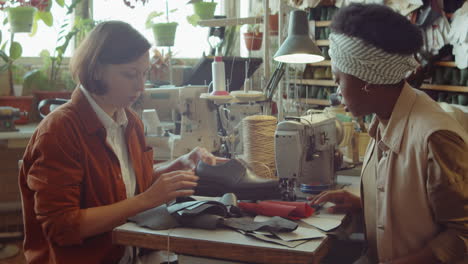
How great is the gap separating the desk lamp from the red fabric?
856mm

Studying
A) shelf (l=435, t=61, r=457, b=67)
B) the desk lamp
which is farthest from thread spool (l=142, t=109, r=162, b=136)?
shelf (l=435, t=61, r=457, b=67)

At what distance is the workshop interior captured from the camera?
1.53 m

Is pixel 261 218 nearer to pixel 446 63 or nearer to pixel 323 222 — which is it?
pixel 323 222

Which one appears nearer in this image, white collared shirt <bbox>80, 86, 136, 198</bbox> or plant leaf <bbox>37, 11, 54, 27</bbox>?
white collared shirt <bbox>80, 86, 136, 198</bbox>

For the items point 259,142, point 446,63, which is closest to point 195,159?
point 259,142

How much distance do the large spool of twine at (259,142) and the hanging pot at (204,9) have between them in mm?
1947

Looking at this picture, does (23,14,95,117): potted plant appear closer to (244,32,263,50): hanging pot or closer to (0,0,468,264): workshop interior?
(0,0,468,264): workshop interior

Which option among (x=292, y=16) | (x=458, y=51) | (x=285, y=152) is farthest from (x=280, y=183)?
(x=458, y=51)

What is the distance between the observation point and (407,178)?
1.46 meters

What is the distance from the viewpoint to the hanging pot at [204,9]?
13.1 ft

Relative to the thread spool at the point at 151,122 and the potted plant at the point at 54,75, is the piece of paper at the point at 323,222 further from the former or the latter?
the potted plant at the point at 54,75

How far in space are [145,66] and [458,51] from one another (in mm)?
2275

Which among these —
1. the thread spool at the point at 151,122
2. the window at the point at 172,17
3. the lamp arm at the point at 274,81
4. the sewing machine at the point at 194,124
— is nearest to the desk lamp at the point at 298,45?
the lamp arm at the point at 274,81

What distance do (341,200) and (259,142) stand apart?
0.57 meters
